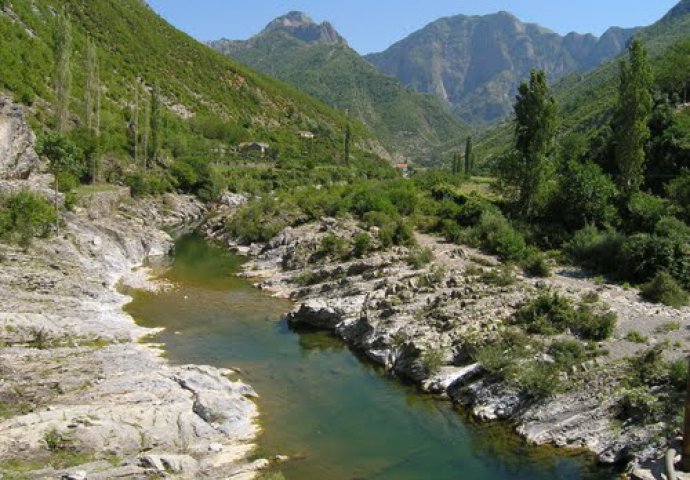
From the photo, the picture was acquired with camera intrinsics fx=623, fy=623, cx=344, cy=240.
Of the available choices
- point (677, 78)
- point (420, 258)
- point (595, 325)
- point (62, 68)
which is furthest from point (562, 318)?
point (677, 78)

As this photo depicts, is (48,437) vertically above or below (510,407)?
above

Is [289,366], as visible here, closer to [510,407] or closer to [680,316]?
[510,407]

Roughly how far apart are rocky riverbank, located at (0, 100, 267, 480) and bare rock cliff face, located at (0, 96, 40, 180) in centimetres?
1485

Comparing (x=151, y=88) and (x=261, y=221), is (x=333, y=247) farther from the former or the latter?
(x=151, y=88)

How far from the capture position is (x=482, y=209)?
56.0 m

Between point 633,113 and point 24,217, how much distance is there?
45.2 metres

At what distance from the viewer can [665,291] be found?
34.1 m

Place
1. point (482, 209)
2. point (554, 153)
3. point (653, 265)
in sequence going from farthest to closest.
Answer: point (554, 153), point (482, 209), point (653, 265)

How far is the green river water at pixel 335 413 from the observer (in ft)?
66.1

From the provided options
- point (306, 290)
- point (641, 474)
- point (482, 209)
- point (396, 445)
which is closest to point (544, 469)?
point (641, 474)

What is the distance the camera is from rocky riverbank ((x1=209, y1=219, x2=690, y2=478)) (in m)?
22.4

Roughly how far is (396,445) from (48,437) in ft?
36.5

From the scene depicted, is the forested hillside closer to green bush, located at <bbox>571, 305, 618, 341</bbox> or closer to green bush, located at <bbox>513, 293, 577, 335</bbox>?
green bush, located at <bbox>513, 293, 577, 335</bbox>

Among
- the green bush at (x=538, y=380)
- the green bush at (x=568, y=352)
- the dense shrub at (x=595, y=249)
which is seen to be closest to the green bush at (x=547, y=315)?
the green bush at (x=568, y=352)
